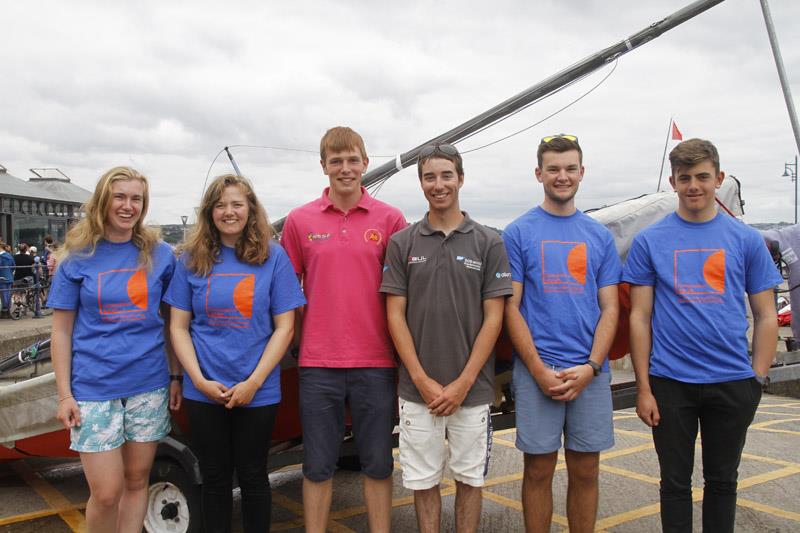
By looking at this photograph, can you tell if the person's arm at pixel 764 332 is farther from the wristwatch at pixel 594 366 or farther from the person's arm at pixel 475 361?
the person's arm at pixel 475 361

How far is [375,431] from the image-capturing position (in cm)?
319

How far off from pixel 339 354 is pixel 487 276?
78cm

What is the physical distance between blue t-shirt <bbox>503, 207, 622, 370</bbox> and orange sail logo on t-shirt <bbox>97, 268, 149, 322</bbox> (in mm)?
1735

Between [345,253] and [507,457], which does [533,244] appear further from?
[507,457]

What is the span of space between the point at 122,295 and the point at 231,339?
1.73 feet

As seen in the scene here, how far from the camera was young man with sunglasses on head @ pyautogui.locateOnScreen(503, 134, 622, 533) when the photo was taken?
310cm

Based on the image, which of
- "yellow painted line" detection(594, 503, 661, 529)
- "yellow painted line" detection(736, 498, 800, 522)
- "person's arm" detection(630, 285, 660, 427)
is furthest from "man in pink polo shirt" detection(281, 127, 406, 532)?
"yellow painted line" detection(736, 498, 800, 522)

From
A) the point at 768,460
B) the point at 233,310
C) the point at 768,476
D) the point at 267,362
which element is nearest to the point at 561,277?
the point at 267,362

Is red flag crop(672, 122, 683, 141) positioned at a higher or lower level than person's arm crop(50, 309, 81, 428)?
higher

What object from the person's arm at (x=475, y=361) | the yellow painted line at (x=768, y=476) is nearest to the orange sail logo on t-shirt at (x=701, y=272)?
the person's arm at (x=475, y=361)

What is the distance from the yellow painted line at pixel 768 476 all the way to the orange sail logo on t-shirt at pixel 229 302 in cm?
410

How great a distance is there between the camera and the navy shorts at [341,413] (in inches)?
125

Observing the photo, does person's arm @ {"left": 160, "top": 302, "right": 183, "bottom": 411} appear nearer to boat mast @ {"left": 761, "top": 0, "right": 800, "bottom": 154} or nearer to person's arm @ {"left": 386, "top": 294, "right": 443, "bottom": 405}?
person's arm @ {"left": 386, "top": 294, "right": 443, "bottom": 405}

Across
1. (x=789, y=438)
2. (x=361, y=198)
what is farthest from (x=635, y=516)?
(x=789, y=438)
